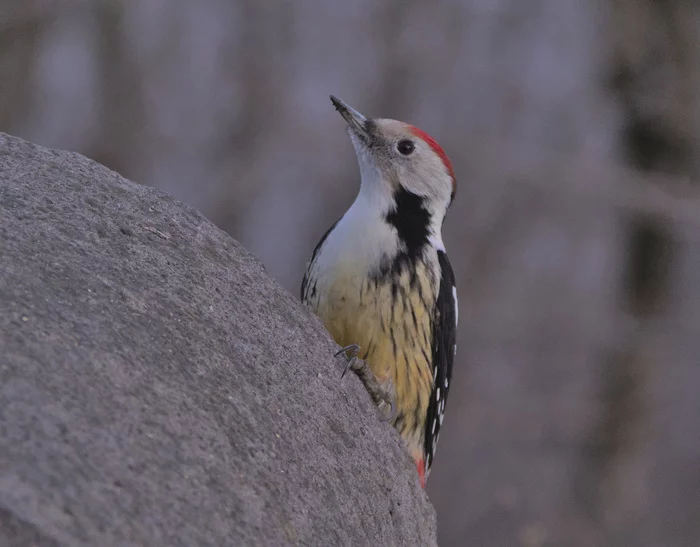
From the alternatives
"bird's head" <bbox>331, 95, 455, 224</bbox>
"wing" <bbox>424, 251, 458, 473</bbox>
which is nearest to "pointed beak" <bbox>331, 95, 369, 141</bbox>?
"bird's head" <bbox>331, 95, 455, 224</bbox>

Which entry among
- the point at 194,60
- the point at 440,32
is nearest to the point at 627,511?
the point at 440,32

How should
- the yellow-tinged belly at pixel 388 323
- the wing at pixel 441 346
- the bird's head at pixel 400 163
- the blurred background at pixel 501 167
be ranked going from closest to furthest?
the yellow-tinged belly at pixel 388 323 → the wing at pixel 441 346 → the bird's head at pixel 400 163 → the blurred background at pixel 501 167

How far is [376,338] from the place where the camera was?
2.63m

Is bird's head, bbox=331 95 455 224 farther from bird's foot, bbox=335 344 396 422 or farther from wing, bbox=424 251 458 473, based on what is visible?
bird's foot, bbox=335 344 396 422

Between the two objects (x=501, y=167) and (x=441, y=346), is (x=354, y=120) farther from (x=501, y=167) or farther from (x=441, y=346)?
(x=501, y=167)

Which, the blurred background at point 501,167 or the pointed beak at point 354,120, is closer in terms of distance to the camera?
the pointed beak at point 354,120

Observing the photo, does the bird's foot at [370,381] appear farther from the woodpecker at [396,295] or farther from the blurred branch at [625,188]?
the blurred branch at [625,188]

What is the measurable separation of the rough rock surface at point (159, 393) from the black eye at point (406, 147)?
1.12 metres

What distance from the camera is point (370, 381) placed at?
7.88 ft

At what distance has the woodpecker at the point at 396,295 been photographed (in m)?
2.65

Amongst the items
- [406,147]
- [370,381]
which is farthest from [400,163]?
[370,381]

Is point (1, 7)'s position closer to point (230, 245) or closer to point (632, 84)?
point (632, 84)

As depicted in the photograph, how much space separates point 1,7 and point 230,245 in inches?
185

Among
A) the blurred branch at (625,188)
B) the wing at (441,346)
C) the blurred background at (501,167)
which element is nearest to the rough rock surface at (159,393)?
the wing at (441,346)
